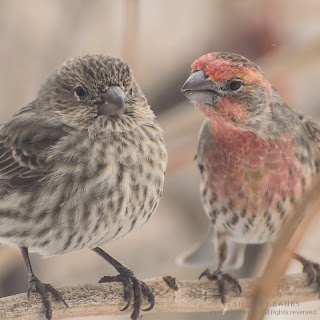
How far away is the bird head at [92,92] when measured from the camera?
3.26 m

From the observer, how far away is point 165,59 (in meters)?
5.79

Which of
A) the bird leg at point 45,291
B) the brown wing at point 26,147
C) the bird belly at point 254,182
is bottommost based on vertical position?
the bird leg at point 45,291

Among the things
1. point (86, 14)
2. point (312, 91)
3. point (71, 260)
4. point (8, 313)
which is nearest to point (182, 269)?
point (71, 260)

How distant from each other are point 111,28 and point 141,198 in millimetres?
1999

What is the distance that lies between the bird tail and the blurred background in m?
0.11

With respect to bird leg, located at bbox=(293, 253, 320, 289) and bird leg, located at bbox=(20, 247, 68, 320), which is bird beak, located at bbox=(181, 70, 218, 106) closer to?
bird leg, located at bbox=(20, 247, 68, 320)

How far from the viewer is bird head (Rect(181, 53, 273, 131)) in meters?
3.17

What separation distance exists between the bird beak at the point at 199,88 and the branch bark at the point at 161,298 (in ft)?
3.05

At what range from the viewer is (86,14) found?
5.16m

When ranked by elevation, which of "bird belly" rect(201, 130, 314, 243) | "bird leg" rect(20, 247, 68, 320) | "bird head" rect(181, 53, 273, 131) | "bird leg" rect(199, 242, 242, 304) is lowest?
"bird leg" rect(199, 242, 242, 304)

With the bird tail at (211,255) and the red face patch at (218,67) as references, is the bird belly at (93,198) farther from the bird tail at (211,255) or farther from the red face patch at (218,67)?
the bird tail at (211,255)

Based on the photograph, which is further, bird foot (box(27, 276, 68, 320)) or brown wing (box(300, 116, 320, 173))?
brown wing (box(300, 116, 320, 173))

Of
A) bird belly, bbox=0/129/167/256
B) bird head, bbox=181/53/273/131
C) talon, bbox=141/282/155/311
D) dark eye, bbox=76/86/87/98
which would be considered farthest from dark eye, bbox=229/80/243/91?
talon, bbox=141/282/155/311

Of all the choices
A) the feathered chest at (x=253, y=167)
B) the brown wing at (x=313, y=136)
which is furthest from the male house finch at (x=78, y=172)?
the brown wing at (x=313, y=136)
